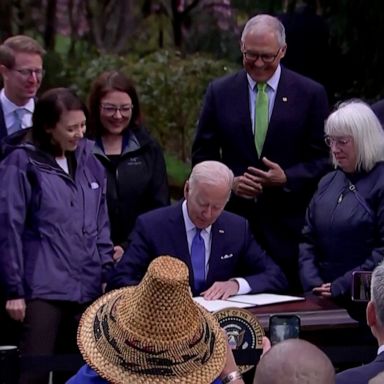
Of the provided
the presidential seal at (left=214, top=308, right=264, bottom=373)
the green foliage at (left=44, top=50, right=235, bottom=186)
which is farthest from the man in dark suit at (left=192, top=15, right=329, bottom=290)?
the green foliage at (left=44, top=50, right=235, bottom=186)

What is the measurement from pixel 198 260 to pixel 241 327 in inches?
33.0

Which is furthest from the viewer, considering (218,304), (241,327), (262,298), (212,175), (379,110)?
(379,110)

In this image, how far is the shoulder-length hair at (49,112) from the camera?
6.07 meters

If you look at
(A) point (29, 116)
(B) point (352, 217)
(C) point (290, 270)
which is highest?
(A) point (29, 116)

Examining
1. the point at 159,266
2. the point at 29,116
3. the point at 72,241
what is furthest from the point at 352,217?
the point at 159,266

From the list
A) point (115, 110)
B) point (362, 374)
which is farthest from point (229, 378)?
point (115, 110)

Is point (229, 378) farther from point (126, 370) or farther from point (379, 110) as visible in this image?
point (379, 110)

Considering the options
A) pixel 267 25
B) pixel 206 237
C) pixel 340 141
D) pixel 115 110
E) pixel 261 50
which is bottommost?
pixel 206 237

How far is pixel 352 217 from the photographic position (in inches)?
238

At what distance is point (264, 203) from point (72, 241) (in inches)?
50.7

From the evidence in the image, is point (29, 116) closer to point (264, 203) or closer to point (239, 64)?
point (264, 203)

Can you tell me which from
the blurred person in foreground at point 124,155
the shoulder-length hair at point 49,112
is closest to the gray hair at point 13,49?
the blurred person in foreground at point 124,155

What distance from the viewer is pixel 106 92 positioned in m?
6.59

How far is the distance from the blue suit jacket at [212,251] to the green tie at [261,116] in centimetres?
78
